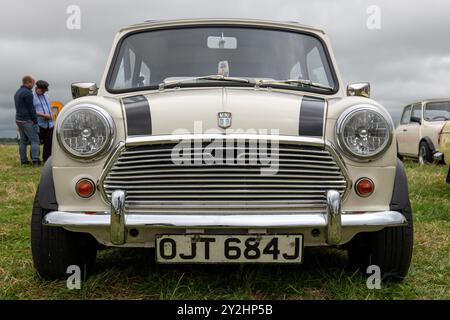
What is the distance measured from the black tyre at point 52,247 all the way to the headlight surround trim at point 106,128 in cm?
38

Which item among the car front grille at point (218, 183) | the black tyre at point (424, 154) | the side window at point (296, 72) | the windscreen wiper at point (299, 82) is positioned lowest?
the black tyre at point (424, 154)

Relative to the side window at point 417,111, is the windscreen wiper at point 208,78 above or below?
above

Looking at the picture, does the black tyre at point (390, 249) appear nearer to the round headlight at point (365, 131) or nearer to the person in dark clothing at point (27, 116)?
the round headlight at point (365, 131)

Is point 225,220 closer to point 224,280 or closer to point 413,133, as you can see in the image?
point 224,280

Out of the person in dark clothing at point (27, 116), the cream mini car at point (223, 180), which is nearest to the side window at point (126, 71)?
the cream mini car at point (223, 180)

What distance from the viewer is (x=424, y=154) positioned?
10438 millimetres

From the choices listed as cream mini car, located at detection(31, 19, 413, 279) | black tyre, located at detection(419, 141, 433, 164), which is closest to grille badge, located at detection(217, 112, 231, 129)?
cream mini car, located at detection(31, 19, 413, 279)

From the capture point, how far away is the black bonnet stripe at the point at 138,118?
244 cm

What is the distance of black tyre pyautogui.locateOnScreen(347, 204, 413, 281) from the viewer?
2.65 meters

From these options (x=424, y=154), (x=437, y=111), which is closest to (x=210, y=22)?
(x=424, y=154)

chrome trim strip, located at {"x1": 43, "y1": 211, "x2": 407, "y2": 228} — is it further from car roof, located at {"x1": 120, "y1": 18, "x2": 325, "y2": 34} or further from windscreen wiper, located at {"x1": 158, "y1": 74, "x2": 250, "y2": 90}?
car roof, located at {"x1": 120, "y1": 18, "x2": 325, "y2": 34}

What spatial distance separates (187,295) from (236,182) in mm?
674

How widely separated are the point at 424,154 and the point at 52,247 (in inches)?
368
